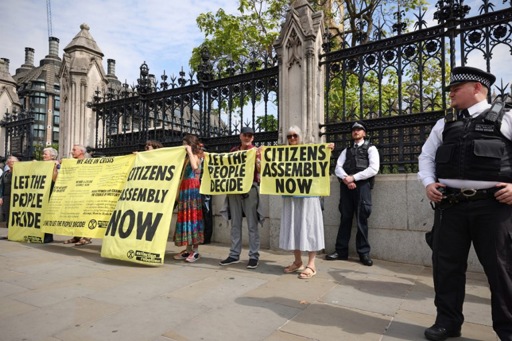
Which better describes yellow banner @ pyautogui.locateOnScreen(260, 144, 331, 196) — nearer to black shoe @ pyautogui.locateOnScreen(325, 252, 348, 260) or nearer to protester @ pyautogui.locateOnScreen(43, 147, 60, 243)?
black shoe @ pyautogui.locateOnScreen(325, 252, 348, 260)

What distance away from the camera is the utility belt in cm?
253

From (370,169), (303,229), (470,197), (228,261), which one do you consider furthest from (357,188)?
(470,197)

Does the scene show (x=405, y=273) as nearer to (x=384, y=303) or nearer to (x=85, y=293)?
(x=384, y=303)

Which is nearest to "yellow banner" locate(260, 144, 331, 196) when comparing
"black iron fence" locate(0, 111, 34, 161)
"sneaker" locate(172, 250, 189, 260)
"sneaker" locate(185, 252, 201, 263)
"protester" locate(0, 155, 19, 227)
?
"sneaker" locate(185, 252, 201, 263)

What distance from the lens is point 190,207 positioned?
17.7ft

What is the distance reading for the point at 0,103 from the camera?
13.7 metres

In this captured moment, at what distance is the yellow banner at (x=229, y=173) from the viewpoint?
201 inches

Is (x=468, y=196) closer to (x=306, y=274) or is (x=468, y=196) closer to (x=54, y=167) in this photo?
(x=306, y=274)

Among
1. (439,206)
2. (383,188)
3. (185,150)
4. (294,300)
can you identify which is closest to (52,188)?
(185,150)

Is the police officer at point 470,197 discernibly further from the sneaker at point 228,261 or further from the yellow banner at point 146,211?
the yellow banner at point 146,211

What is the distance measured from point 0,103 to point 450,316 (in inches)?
653

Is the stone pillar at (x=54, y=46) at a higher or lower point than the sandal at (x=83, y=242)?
higher

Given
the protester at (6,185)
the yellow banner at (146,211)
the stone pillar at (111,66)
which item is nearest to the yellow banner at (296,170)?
the yellow banner at (146,211)

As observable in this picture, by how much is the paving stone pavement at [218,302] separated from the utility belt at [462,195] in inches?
43.9
